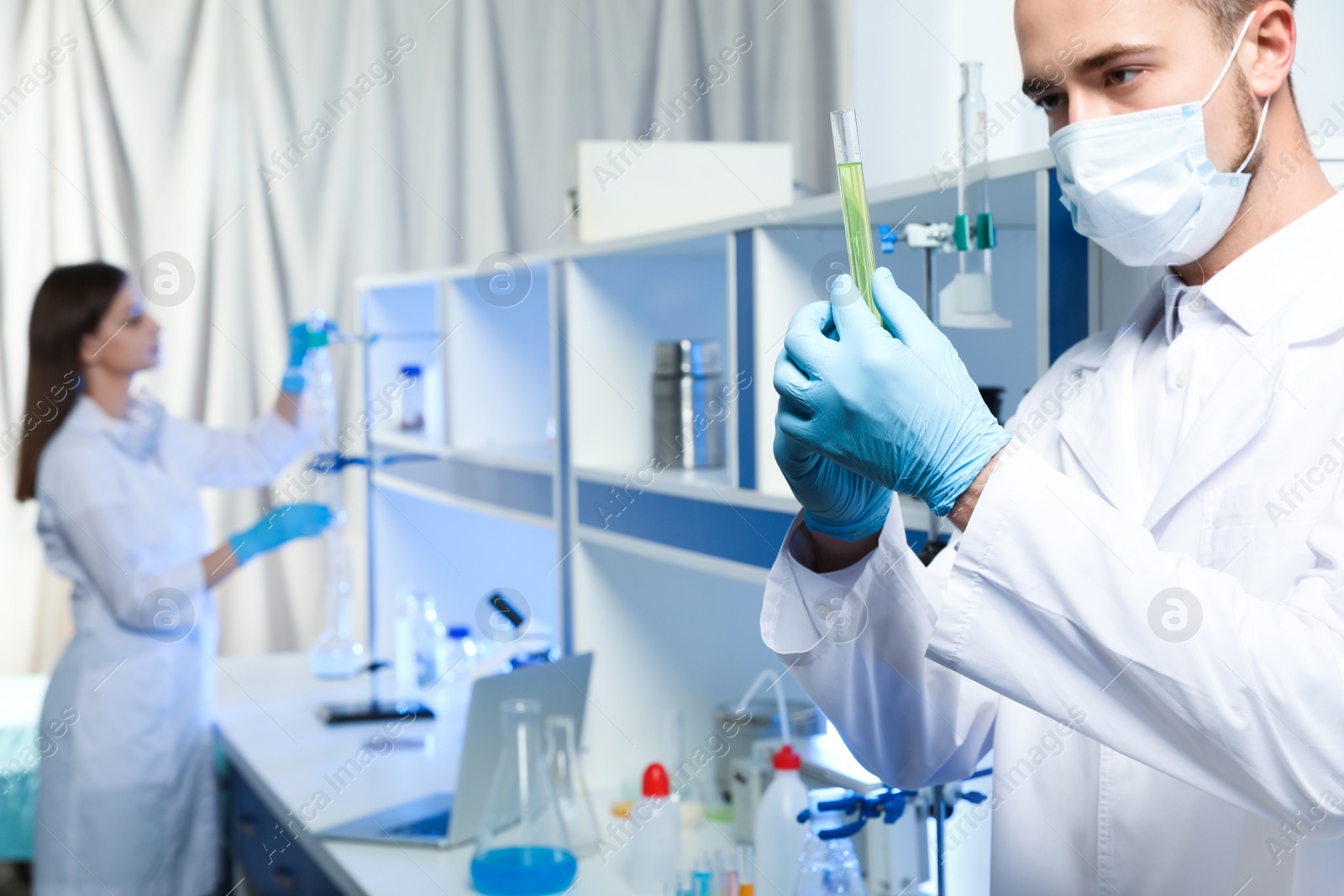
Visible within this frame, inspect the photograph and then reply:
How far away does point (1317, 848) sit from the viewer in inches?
31.9

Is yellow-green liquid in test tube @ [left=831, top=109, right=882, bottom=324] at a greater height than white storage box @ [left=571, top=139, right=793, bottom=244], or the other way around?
white storage box @ [left=571, top=139, right=793, bottom=244]

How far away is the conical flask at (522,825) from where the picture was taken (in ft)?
4.76

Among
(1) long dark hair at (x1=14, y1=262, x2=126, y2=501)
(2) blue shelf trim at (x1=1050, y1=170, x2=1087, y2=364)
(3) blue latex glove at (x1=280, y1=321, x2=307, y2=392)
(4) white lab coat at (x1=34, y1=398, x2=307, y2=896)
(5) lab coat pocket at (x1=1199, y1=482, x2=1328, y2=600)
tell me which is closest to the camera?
(5) lab coat pocket at (x1=1199, y1=482, x2=1328, y2=600)

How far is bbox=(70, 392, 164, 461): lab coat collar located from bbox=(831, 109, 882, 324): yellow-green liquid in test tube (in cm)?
178

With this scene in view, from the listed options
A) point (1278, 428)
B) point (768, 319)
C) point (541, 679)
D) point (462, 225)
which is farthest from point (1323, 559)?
point (462, 225)

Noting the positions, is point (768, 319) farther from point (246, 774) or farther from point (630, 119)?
point (630, 119)

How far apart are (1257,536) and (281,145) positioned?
3.21 meters

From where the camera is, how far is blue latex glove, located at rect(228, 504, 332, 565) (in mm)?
2314

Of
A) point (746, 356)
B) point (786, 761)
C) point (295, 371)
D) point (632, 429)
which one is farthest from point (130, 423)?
point (786, 761)

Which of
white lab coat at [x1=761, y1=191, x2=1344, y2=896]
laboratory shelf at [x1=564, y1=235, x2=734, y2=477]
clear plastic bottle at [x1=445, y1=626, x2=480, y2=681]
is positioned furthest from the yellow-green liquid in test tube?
clear plastic bottle at [x1=445, y1=626, x2=480, y2=681]

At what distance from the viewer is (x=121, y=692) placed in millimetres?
2090

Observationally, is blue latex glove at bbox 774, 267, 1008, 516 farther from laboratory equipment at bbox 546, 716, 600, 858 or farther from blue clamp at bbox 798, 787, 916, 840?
laboratory equipment at bbox 546, 716, 600, 858

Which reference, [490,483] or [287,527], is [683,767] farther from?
[287,527]

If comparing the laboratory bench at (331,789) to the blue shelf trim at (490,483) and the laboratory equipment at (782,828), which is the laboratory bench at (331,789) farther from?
the blue shelf trim at (490,483)
